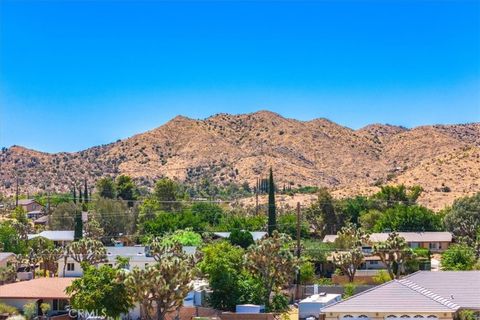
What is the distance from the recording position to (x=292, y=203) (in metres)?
141

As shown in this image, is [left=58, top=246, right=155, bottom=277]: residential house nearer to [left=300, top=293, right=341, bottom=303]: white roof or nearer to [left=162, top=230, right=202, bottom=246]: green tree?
[left=162, top=230, right=202, bottom=246]: green tree

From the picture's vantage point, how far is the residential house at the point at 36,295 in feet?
173

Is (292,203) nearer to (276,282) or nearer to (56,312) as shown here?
(276,282)

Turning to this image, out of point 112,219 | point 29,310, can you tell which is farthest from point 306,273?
point 112,219

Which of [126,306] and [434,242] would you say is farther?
[434,242]

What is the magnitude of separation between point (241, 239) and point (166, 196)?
49.1 metres

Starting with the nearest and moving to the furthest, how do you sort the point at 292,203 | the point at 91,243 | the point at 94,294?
the point at 94,294 < the point at 91,243 < the point at 292,203

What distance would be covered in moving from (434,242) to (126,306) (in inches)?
2043

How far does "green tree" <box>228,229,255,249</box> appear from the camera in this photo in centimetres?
8281

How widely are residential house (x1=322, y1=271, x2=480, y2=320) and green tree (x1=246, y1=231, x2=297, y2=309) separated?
19369 millimetres

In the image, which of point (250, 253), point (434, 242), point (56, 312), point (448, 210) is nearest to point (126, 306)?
point (56, 312)

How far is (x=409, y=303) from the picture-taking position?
120 ft

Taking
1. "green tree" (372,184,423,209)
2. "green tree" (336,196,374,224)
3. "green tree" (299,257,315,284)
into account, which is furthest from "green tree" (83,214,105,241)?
"green tree" (372,184,423,209)

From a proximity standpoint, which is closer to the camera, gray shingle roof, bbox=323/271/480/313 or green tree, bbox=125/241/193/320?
gray shingle roof, bbox=323/271/480/313
